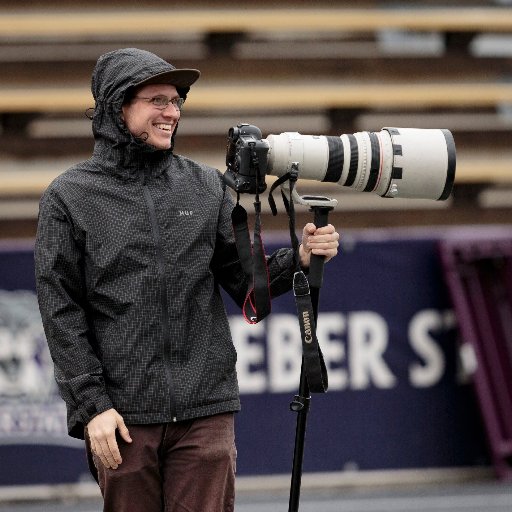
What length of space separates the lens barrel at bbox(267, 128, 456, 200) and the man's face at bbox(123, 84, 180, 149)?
8.9 inches

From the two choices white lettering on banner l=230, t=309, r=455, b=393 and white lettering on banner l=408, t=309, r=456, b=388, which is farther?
white lettering on banner l=408, t=309, r=456, b=388

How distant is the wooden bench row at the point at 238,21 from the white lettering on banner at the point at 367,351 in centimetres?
315

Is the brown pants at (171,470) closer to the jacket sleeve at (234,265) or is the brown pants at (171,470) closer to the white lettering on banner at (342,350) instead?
the jacket sleeve at (234,265)

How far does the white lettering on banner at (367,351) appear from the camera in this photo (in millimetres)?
5578

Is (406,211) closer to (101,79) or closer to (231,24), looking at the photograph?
(231,24)

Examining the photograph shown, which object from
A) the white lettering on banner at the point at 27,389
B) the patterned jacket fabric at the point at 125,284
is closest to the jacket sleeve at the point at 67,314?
the patterned jacket fabric at the point at 125,284

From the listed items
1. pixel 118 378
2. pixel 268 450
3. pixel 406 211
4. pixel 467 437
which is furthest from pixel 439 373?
pixel 118 378

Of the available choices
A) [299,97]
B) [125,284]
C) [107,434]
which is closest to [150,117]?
[125,284]

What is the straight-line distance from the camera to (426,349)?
18.6ft

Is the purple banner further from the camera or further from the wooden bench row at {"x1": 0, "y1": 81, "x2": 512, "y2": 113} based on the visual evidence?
the camera

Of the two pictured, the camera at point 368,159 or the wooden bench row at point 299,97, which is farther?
the wooden bench row at point 299,97

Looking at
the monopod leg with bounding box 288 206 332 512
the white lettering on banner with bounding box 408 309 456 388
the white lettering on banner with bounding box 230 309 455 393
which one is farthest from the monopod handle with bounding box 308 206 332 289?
the white lettering on banner with bounding box 408 309 456 388

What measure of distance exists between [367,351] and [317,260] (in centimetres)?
302

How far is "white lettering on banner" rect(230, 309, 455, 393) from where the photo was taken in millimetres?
5508
